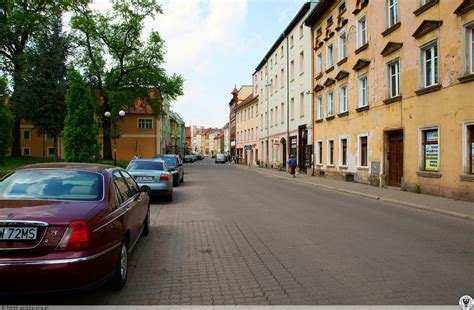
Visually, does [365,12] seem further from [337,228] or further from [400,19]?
[337,228]

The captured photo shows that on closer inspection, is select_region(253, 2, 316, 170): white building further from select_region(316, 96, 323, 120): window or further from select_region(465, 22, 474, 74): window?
select_region(465, 22, 474, 74): window

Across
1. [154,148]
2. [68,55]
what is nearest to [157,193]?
[68,55]

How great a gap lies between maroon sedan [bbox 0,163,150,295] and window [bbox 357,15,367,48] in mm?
19303

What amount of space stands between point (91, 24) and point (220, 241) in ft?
117

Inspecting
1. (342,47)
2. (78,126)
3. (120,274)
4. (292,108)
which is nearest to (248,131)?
(292,108)

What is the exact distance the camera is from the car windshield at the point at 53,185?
14.7ft

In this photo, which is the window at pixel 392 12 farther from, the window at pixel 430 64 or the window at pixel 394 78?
the window at pixel 430 64

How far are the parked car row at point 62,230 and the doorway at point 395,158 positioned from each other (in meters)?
14.8

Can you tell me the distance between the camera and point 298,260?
5660 mm

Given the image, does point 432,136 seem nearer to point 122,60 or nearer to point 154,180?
point 154,180

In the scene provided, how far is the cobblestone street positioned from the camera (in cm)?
424

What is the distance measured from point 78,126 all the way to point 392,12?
819 inches

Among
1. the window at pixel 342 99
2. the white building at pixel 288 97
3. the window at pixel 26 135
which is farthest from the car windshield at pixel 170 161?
the window at pixel 26 135

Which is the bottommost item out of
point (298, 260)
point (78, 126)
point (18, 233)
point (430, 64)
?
point (298, 260)
